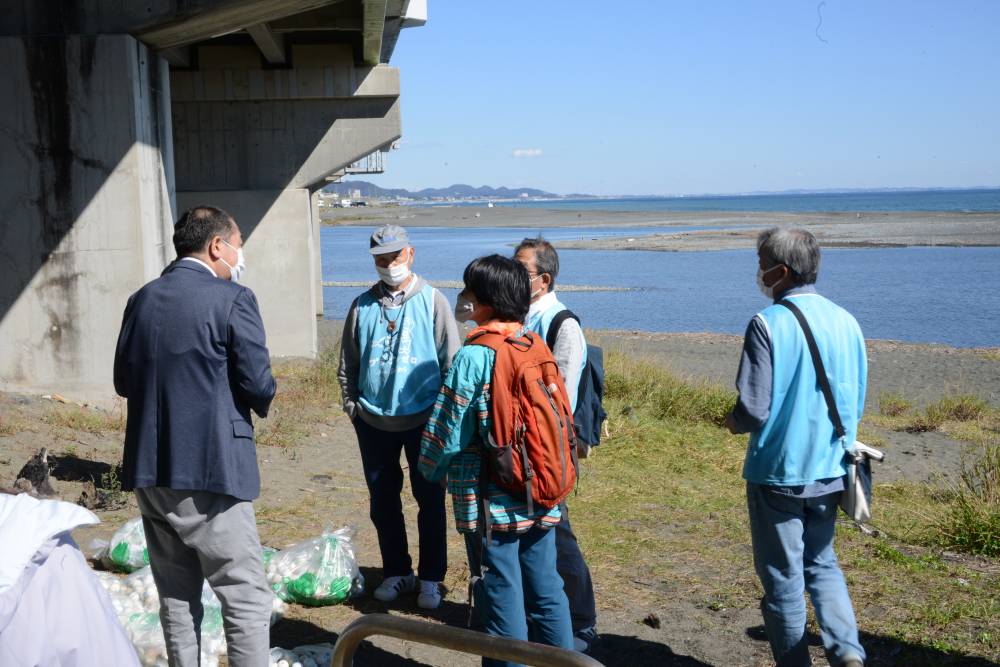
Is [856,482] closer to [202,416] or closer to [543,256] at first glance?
[543,256]

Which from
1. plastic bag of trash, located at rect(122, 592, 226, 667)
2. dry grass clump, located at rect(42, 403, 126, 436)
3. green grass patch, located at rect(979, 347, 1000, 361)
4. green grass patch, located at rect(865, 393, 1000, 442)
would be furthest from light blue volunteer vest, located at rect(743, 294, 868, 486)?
green grass patch, located at rect(979, 347, 1000, 361)

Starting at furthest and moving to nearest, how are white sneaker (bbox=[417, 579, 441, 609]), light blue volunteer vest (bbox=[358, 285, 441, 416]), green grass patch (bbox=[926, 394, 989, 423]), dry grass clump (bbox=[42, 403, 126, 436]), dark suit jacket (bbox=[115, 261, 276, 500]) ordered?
green grass patch (bbox=[926, 394, 989, 423]) → dry grass clump (bbox=[42, 403, 126, 436]) → white sneaker (bbox=[417, 579, 441, 609]) → light blue volunteer vest (bbox=[358, 285, 441, 416]) → dark suit jacket (bbox=[115, 261, 276, 500])

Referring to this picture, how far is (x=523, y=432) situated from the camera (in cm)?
356

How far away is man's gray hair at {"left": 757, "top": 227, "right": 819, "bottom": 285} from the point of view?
3.84 m

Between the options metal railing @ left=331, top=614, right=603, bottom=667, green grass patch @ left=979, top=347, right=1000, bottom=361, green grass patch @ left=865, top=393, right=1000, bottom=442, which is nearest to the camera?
metal railing @ left=331, top=614, right=603, bottom=667

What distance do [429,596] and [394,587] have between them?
0.69 feet

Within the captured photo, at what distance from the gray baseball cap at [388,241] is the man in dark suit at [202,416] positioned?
126 cm

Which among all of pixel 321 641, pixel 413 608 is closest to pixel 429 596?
pixel 413 608

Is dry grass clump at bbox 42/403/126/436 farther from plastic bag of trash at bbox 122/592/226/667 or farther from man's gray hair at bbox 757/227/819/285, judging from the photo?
man's gray hair at bbox 757/227/819/285

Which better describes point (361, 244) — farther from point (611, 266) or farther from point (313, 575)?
point (313, 575)

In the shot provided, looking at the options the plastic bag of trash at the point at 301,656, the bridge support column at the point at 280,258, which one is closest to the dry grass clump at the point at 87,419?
the plastic bag of trash at the point at 301,656

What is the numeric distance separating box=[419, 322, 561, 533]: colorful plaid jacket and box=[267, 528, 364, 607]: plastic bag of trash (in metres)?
1.54

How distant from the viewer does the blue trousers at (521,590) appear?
11.8 feet

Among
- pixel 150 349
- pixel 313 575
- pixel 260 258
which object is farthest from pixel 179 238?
pixel 260 258
